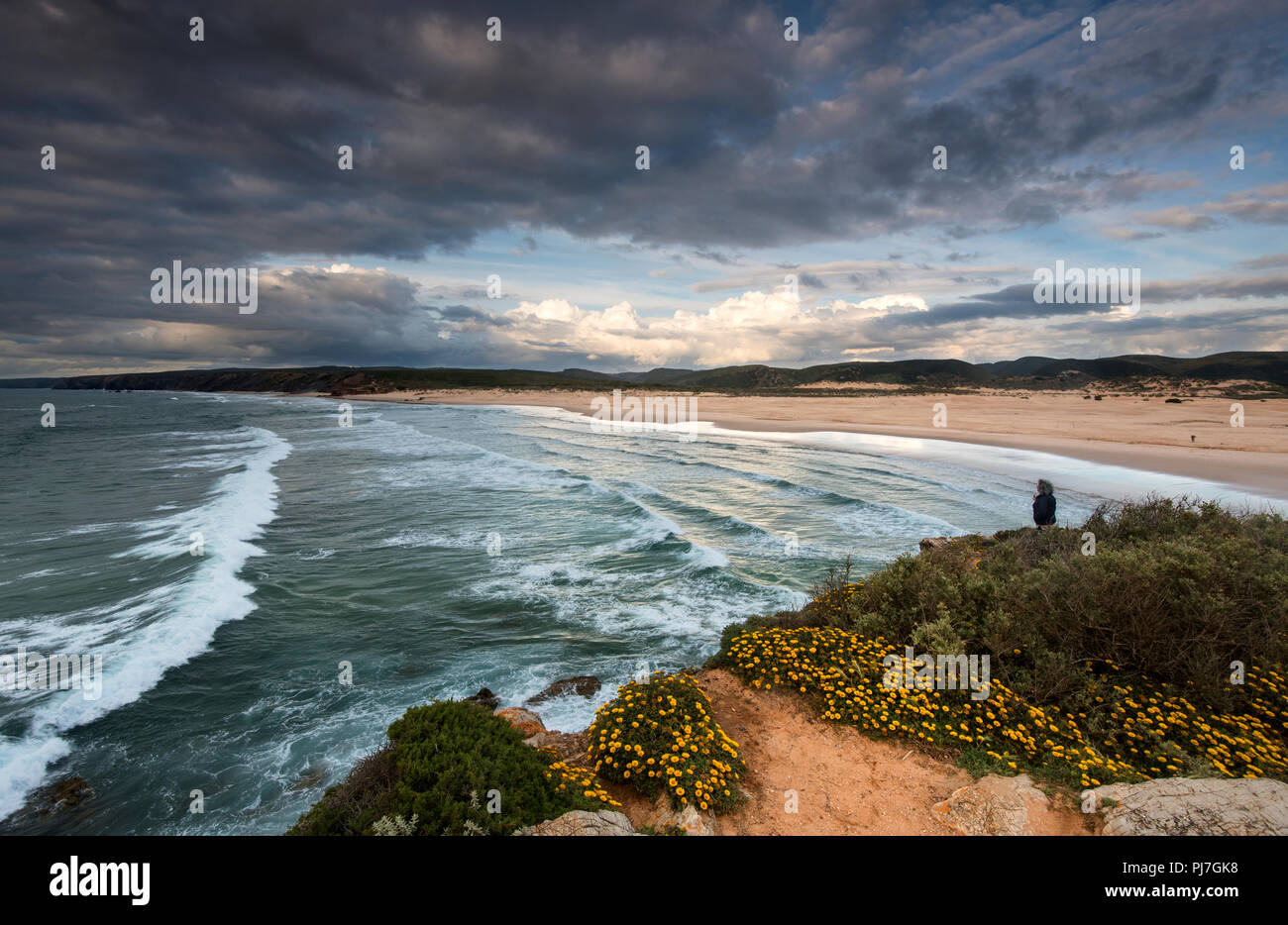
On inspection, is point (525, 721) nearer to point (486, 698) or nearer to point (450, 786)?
point (486, 698)

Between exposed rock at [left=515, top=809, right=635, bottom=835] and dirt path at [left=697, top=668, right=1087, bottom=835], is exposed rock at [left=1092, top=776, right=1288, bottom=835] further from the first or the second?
exposed rock at [left=515, top=809, right=635, bottom=835]

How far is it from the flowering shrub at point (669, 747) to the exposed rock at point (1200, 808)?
350 centimetres

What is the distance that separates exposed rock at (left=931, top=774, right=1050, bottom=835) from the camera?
17.6 ft

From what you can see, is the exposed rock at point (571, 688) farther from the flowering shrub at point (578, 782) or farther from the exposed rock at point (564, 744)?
the flowering shrub at point (578, 782)

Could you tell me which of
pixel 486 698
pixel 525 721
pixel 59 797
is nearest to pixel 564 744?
pixel 525 721

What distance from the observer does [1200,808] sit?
475cm

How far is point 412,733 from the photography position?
18.9ft

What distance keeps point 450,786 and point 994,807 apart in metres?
5.28

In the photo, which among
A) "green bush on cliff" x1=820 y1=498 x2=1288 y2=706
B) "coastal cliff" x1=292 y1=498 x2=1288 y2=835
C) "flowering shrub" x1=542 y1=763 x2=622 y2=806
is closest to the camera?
"coastal cliff" x1=292 y1=498 x2=1288 y2=835

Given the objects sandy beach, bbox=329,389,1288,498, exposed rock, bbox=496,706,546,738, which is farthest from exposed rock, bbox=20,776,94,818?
sandy beach, bbox=329,389,1288,498

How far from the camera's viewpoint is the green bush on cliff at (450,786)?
15.6ft

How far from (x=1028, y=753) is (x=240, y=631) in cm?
1441

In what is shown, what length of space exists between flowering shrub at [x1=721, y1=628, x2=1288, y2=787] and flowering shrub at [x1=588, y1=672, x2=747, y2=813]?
5.88 ft
